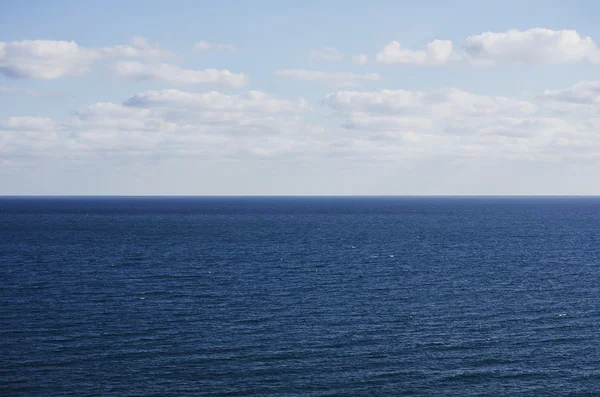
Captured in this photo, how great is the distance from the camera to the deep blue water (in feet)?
160

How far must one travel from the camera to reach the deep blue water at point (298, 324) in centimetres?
4891

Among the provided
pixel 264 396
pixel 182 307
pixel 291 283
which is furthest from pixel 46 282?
pixel 264 396

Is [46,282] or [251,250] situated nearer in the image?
[46,282]

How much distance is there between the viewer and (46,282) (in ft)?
287

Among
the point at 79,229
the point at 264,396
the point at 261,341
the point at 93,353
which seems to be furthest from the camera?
the point at 79,229

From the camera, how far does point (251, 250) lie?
131 metres

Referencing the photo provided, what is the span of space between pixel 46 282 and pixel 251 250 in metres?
49.9

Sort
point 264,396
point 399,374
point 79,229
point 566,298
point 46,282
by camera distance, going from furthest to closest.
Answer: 1. point 79,229
2. point 46,282
3. point 566,298
4. point 399,374
5. point 264,396

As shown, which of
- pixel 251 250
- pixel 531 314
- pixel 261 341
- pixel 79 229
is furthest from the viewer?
pixel 79 229

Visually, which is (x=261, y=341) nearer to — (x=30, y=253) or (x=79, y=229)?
(x=30, y=253)

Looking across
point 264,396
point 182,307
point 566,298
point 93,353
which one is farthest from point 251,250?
point 264,396

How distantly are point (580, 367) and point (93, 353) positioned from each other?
40.2 meters

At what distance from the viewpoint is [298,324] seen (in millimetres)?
64812

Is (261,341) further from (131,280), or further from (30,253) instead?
(30,253)
